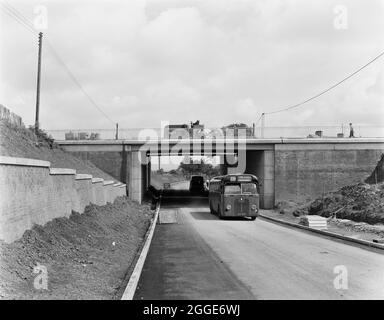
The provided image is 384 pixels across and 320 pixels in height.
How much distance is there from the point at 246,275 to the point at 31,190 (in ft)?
19.2

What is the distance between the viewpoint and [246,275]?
11.7 m

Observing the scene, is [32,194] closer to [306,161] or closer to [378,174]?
[378,174]

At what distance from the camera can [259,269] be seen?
12.5 metres

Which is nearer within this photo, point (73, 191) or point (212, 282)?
point (212, 282)

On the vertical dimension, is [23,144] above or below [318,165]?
above

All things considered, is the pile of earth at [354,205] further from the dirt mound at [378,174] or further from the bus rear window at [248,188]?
the dirt mound at [378,174]

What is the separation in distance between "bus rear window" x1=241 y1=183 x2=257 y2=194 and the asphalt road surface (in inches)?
414

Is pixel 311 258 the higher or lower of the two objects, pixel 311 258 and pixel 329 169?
the lower

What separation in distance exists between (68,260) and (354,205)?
73.4 feet

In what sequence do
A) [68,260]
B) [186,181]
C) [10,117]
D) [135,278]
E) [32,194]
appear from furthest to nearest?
1. [186,181]
2. [10,117]
3. [32,194]
4. [68,260]
5. [135,278]

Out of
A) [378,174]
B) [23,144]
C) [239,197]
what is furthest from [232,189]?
[378,174]

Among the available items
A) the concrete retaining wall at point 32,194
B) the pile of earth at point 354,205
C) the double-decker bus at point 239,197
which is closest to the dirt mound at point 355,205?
the pile of earth at point 354,205
